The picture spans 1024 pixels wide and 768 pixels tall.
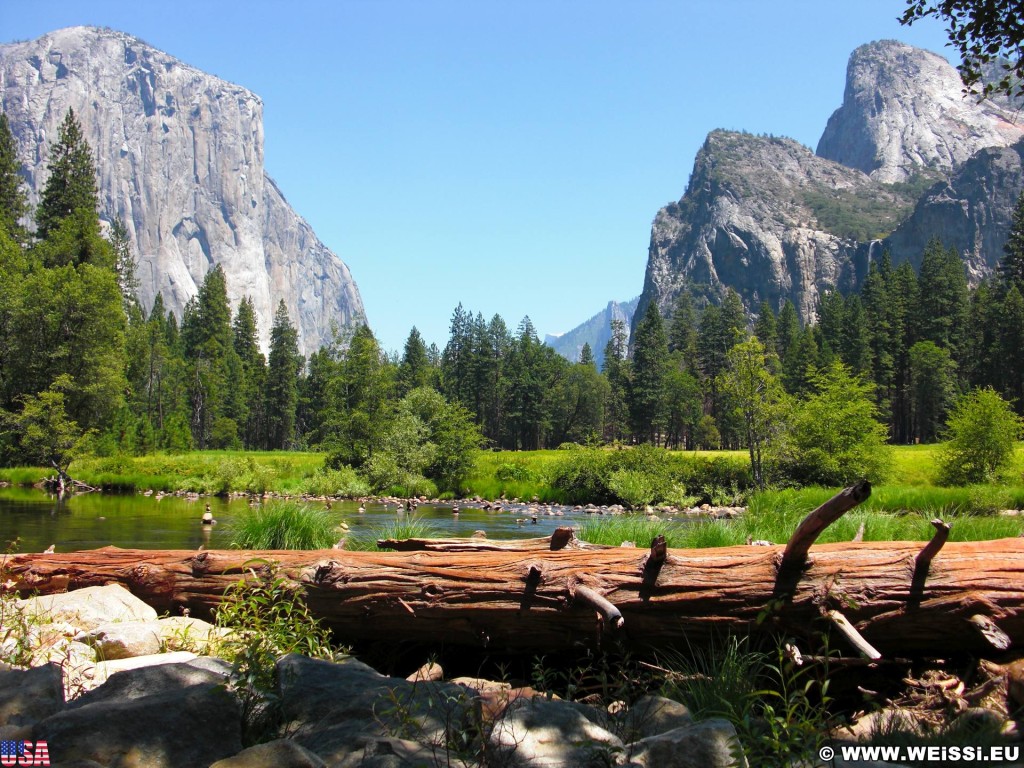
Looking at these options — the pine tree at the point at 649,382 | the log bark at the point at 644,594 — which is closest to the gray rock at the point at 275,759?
the log bark at the point at 644,594

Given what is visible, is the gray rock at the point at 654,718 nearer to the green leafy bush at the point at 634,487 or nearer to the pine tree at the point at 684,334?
the green leafy bush at the point at 634,487

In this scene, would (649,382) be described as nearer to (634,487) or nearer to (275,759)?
(634,487)

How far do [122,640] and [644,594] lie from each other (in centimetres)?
386

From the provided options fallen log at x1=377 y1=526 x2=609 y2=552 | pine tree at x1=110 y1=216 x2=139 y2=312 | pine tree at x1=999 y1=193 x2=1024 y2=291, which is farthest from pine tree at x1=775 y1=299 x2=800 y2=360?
fallen log at x1=377 y1=526 x2=609 y2=552

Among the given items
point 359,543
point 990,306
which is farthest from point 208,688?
point 990,306

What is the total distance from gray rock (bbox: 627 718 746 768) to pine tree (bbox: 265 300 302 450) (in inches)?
3315

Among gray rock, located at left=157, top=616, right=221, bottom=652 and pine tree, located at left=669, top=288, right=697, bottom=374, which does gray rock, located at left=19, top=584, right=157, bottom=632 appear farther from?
pine tree, located at left=669, top=288, right=697, bottom=374

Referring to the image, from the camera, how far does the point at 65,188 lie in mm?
50375

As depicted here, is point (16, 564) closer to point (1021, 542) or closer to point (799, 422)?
point (1021, 542)

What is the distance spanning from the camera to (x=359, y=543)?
956 cm

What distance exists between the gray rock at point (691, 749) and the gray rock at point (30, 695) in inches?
110

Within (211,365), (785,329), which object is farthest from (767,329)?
(211,365)

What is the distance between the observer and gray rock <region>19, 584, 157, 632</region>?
5.40 m

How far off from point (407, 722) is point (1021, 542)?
180 inches
